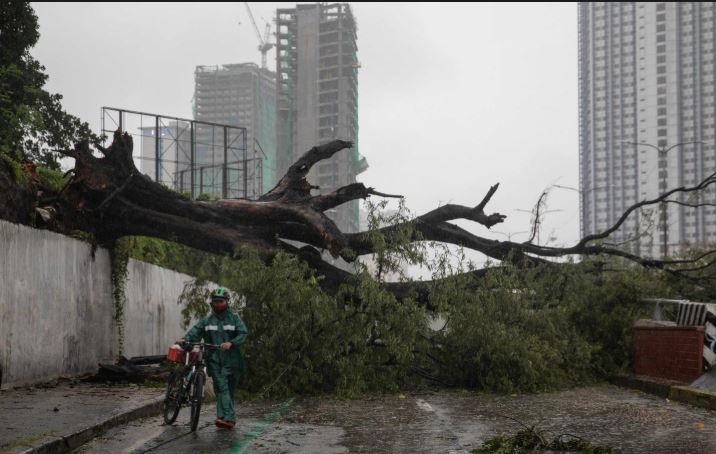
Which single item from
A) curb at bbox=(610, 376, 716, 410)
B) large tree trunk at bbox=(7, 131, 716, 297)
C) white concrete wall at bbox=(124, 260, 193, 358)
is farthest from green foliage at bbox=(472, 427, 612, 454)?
white concrete wall at bbox=(124, 260, 193, 358)

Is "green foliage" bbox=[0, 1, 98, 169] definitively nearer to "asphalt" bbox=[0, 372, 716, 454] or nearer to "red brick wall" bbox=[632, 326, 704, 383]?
"asphalt" bbox=[0, 372, 716, 454]

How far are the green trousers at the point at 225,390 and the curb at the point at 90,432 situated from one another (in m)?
1.24

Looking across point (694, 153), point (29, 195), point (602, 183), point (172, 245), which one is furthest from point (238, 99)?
point (29, 195)

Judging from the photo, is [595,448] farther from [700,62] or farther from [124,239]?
[700,62]

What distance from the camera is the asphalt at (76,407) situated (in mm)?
7945

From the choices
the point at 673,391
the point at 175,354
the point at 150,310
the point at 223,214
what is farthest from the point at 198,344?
the point at 150,310

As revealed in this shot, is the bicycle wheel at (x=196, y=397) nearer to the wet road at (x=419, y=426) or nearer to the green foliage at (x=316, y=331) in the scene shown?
the wet road at (x=419, y=426)

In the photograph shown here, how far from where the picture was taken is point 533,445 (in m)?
8.10

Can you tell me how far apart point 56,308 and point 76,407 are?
4.45 metres

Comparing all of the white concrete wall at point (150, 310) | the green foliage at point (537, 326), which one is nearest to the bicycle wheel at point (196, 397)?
the green foliage at point (537, 326)

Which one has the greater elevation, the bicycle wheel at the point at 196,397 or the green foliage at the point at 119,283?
the green foliage at the point at 119,283

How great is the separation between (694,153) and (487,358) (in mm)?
78087

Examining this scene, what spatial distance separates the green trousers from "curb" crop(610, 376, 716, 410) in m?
6.71

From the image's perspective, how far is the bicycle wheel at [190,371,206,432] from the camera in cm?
973
